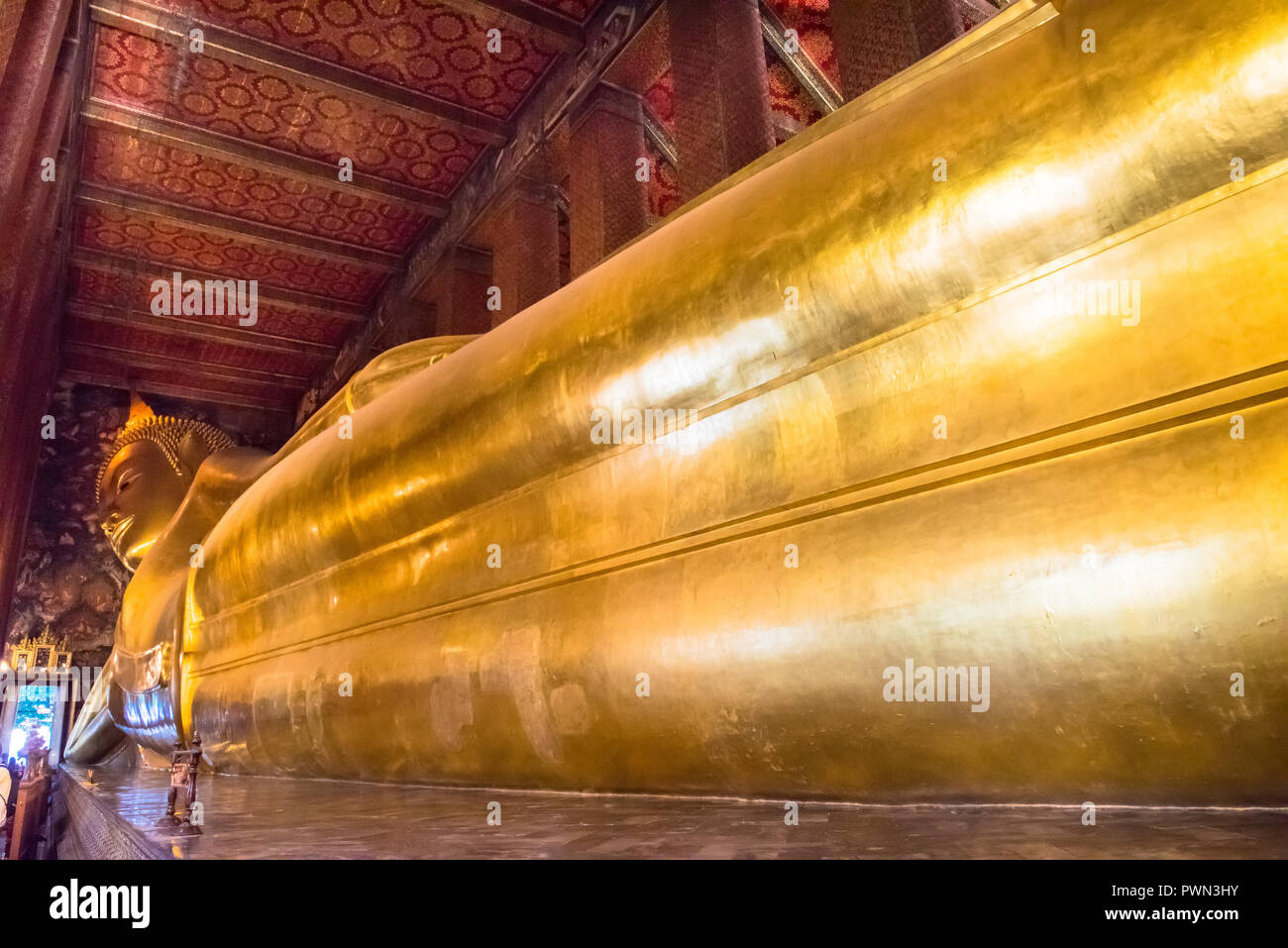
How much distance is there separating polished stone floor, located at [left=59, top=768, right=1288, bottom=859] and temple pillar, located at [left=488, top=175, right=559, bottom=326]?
4.58 meters

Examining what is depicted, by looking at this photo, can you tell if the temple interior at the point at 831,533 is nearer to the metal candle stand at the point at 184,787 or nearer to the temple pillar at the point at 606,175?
the metal candle stand at the point at 184,787

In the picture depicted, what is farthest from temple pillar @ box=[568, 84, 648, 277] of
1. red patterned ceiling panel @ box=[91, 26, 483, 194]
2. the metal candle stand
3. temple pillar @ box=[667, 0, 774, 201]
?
the metal candle stand

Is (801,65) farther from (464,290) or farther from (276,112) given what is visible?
(276,112)

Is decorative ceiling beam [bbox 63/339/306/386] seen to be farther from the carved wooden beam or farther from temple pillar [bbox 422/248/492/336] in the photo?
temple pillar [bbox 422/248/492/336]

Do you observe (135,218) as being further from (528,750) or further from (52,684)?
(528,750)

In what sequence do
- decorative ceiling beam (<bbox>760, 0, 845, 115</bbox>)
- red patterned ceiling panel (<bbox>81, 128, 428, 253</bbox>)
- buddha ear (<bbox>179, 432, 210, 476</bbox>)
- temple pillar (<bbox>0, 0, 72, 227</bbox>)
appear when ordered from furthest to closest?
red patterned ceiling panel (<bbox>81, 128, 428, 253</bbox>), decorative ceiling beam (<bbox>760, 0, 845, 115</bbox>), buddha ear (<bbox>179, 432, 210, 476</bbox>), temple pillar (<bbox>0, 0, 72, 227</bbox>)

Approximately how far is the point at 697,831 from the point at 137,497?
330cm

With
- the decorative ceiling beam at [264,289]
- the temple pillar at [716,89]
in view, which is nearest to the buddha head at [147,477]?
the temple pillar at [716,89]

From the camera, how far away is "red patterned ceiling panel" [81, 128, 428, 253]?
17.6 ft

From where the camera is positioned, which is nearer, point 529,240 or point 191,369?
point 529,240

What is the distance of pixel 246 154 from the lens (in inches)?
209

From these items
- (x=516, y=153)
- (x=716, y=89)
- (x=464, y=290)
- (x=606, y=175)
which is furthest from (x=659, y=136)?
(x=464, y=290)

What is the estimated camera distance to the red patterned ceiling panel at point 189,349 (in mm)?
7250
